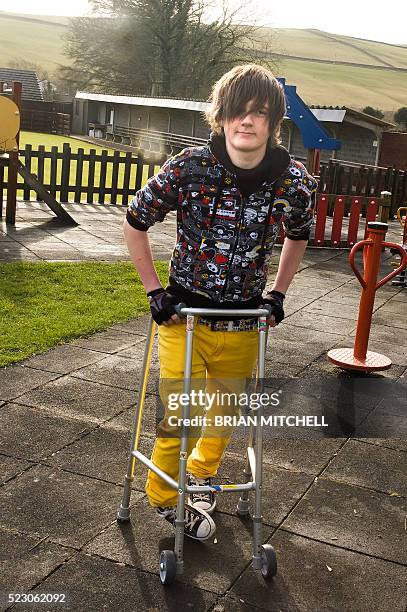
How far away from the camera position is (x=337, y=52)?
127 metres

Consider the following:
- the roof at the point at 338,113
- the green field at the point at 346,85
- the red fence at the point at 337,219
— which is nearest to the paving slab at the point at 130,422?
the red fence at the point at 337,219

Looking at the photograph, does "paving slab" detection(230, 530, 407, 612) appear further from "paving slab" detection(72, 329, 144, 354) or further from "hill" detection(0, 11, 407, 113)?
"hill" detection(0, 11, 407, 113)

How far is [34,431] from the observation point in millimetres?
4789

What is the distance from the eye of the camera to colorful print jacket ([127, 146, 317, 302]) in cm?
338

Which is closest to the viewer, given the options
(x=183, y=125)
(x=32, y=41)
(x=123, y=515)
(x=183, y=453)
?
(x=183, y=453)

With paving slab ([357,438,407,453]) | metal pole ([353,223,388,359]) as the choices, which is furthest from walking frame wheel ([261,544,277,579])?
metal pole ([353,223,388,359])

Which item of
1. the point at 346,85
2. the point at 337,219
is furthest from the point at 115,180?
the point at 346,85

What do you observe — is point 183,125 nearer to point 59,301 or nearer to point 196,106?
point 196,106

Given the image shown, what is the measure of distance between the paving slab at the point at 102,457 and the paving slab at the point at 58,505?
81 millimetres

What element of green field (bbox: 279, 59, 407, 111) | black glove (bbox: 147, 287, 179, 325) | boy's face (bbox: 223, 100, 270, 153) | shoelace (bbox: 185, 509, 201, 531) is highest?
green field (bbox: 279, 59, 407, 111)

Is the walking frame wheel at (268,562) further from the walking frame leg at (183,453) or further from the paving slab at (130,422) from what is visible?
the paving slab at (130,422)

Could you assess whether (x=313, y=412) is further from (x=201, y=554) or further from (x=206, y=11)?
(x=206, y=11)

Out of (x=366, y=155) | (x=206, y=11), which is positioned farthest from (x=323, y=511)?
(x=206, y=11)

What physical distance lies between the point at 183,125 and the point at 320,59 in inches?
3351
